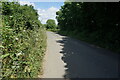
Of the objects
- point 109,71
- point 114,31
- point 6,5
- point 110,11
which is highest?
point 110,11

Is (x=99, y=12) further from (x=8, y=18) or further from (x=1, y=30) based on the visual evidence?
(x=1, y=30)

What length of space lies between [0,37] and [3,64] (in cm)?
61

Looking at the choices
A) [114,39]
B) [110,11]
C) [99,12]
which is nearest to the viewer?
[114,39]

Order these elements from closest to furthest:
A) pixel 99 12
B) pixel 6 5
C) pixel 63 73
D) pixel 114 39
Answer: pixel 6 5 < pixel 63 73 < pixel 114 39 < pixel 99 12

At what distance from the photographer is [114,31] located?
1281cm

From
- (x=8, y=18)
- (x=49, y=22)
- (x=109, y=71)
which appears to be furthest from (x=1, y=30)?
(x=49, y=22)

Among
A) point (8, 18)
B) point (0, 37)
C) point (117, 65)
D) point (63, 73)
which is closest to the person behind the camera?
point (0, 37)

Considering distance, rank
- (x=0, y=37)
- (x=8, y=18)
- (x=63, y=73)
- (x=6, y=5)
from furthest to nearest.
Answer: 1. (x=63, y=73)
2. (x=6, y=5)
3. (x=8, y=18)
4. (x=0, y=37)

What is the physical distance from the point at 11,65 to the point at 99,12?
581 inches

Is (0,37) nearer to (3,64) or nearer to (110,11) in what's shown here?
(3,64)

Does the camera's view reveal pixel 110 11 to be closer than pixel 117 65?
No

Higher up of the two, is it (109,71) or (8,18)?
(8,18)

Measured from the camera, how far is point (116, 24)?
42.4 ft

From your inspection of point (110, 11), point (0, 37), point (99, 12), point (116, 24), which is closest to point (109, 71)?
point (0, 37)
